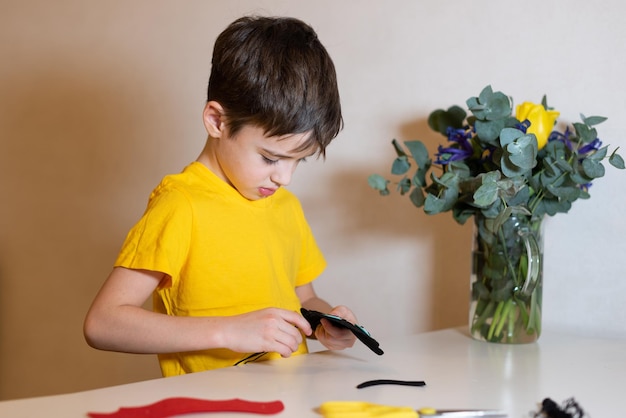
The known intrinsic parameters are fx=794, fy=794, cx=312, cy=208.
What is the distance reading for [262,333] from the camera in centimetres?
102

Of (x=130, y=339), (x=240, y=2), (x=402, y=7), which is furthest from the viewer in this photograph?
(x=240, y=2)

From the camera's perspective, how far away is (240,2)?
1.74 meters

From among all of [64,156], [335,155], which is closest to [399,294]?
[335,155]

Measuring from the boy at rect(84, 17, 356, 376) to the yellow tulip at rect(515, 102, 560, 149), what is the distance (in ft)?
1.04

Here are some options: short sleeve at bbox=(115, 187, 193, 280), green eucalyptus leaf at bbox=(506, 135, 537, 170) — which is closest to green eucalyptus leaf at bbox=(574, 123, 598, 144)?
green eucalyptus leaf at bbox=(506, 135, 537, 170)

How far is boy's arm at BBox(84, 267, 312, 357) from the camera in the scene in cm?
102

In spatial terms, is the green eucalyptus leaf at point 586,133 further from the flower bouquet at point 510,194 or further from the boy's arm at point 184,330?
the boy's arm at point 184,330

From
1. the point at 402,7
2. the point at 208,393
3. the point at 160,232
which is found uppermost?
the point at 402,7

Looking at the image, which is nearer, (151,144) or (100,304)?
(100,304)

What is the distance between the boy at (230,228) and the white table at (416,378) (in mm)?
57

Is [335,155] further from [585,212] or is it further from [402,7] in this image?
[585,212]

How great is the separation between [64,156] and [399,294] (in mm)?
942

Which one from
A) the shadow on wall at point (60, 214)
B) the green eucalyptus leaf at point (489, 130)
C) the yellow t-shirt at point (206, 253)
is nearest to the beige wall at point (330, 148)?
the shadow on wall at point (60, 214)

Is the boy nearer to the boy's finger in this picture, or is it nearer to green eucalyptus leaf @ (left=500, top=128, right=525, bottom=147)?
the boy's finger
